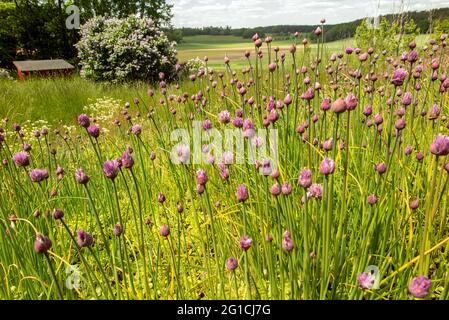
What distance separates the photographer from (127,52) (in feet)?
34.4

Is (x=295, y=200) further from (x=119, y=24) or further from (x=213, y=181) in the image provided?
(x=119, y=24)

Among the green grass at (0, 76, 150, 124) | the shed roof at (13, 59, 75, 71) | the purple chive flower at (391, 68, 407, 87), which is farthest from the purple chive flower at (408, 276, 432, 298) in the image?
the shed roof at (13, 59, 75, 71)

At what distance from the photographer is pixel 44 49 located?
67.9 feet

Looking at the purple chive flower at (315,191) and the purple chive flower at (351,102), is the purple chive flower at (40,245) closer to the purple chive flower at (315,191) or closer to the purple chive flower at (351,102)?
the purple chive flower at (315,191)

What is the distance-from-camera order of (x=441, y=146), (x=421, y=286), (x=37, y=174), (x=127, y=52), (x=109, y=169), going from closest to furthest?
(x=421, y=286), (x=441, y=146), (x=109, y=169), (x=37, y=174), (x=127, y=52)

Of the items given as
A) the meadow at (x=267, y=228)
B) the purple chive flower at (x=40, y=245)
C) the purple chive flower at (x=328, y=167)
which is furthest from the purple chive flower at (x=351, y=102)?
the purple chive flower at (x=40, y=245)

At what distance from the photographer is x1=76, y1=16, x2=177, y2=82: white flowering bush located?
409 inches

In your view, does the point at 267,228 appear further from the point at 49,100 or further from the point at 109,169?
the point at 49,100

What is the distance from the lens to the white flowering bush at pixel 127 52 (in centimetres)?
1039

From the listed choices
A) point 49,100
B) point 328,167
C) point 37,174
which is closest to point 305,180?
point 328,167

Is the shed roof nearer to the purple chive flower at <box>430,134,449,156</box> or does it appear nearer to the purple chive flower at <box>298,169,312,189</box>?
the purple chive flower at <box>298,169,312,189</box>

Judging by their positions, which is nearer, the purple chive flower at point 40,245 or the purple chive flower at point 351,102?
the purple chive flower at point 40,245

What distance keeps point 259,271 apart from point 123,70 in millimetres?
9943
